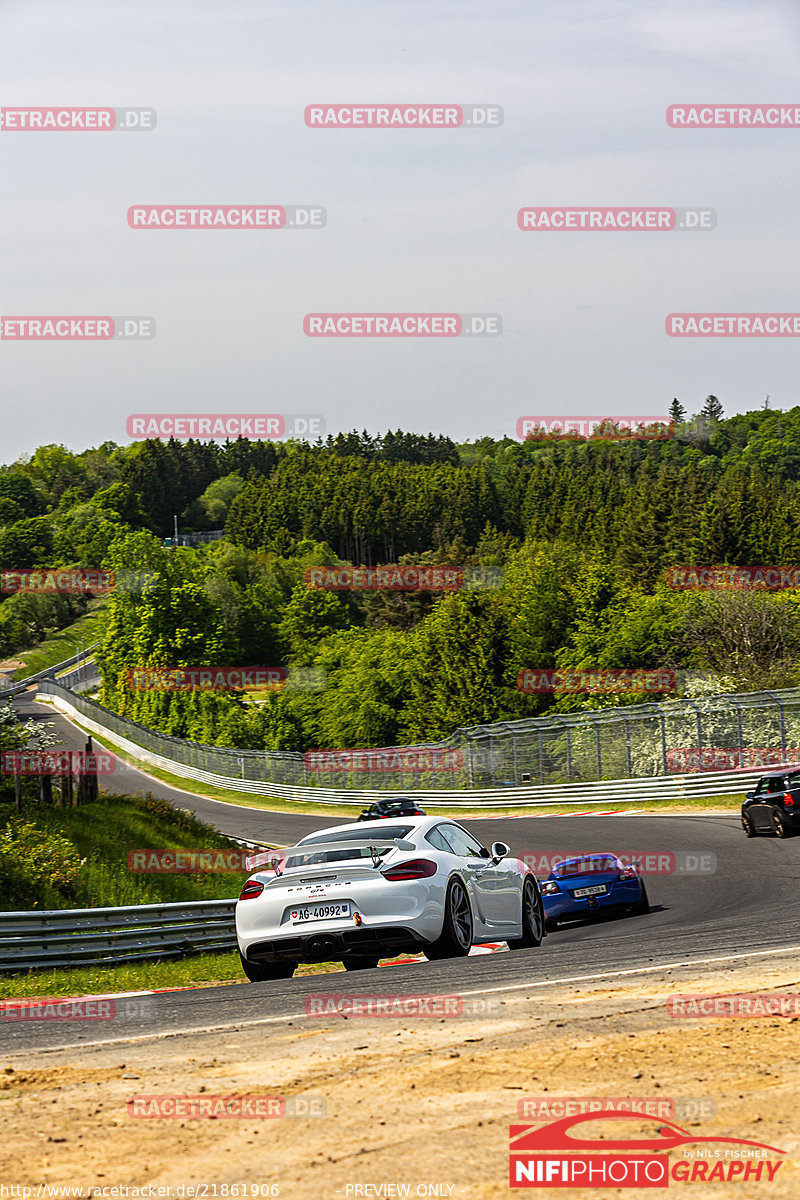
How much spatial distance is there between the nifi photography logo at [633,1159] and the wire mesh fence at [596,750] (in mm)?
26910

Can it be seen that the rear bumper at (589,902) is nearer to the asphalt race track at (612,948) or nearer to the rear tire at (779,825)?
the asphalt race track at (612,948)

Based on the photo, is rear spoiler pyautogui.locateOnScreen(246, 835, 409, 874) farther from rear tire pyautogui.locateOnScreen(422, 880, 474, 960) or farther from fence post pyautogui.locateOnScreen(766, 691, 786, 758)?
fence post pyautogui.locateOnScreen(766, 691, 786, 758)

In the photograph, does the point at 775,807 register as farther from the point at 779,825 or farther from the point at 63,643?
the point at 63,643

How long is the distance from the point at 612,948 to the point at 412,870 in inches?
94.7

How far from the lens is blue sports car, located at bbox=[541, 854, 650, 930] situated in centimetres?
1565

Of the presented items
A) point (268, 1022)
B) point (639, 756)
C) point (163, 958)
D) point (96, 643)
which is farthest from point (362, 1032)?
point (96, 643)

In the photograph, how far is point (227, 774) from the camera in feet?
216

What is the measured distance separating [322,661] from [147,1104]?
109 metres

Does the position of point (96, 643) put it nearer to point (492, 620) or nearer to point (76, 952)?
point (492, 620)

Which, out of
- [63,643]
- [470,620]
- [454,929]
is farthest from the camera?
[63,643]

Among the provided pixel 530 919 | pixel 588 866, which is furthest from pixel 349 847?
pixel 588 866

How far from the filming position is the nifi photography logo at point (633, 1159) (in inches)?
175

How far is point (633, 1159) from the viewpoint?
15.1 ft

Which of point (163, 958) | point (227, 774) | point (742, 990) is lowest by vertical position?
point (227, 774)
